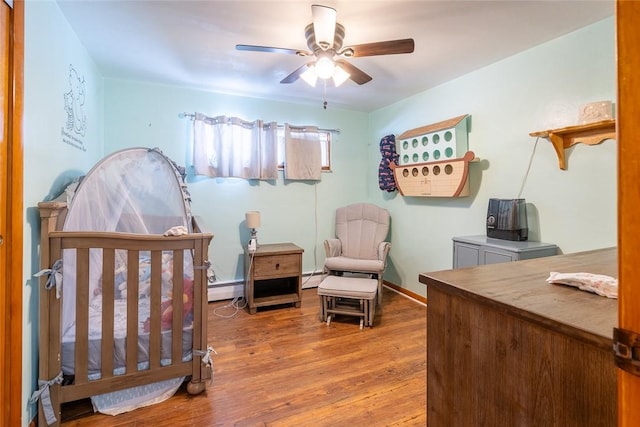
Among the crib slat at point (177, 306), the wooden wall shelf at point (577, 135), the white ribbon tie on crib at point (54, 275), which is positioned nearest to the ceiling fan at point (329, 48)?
the wooden wall shelf at point (577, 135)

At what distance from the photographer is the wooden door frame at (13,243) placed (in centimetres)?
128

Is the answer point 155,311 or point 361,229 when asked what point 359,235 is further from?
point 155,311

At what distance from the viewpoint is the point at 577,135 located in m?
2.07

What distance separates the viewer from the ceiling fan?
1.72 metres

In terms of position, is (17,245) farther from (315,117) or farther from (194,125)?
(315,117)

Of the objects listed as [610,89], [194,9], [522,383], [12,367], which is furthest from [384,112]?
[12,367]

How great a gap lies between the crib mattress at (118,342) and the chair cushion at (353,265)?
166 cm

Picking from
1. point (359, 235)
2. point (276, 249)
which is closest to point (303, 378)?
point (276, 249)

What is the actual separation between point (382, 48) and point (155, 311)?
6.90 ft

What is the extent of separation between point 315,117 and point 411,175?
1.51 m

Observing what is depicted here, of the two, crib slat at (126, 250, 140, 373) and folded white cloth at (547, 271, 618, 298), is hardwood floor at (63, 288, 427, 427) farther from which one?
folded white cloth at (547, 271, 618, 298)

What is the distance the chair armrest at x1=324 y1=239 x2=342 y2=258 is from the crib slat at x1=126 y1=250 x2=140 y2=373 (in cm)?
200

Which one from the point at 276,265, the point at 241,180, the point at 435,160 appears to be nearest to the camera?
the point at 435,160

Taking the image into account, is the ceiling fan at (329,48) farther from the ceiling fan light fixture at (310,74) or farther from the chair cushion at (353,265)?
the chair cushion at (353,265)
